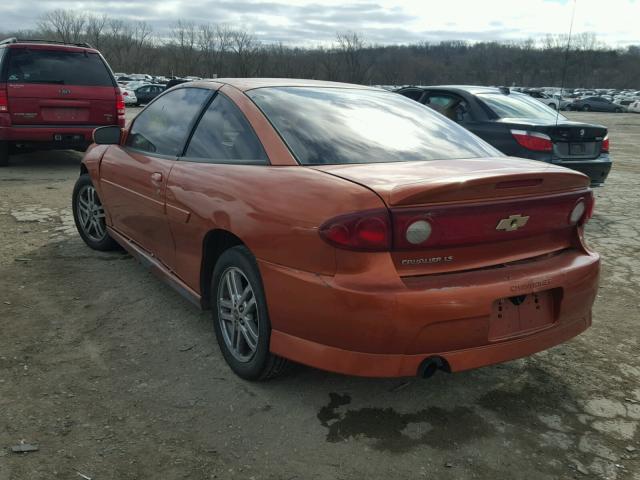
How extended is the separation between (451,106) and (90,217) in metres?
4.71

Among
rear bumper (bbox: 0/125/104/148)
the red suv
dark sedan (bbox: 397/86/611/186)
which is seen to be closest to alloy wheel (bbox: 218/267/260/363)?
dark sedan (bbox: 397/86/611/186)

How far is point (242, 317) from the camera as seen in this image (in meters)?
2.75

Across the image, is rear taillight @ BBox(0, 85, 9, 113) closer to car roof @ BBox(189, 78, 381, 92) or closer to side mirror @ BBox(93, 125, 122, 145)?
side mirror @ BBox(93, 125, 122, 145)

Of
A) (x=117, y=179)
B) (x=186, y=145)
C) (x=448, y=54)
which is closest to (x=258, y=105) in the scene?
(x=186, y=145)

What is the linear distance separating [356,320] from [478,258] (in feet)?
1.90

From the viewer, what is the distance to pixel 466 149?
300 centimetres

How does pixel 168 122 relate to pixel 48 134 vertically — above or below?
above

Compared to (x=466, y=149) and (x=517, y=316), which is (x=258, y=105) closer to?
(x=466, y=149)

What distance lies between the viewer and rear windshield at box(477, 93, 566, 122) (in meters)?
6.80

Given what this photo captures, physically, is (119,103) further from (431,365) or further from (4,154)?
(431,365)

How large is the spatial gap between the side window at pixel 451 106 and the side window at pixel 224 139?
4.51m

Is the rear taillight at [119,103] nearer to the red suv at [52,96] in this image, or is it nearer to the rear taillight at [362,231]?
the red suv at [52,96]

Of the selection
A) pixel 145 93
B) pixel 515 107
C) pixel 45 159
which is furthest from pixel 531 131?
pixel 145 93

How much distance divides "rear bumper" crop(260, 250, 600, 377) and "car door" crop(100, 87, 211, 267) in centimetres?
122
